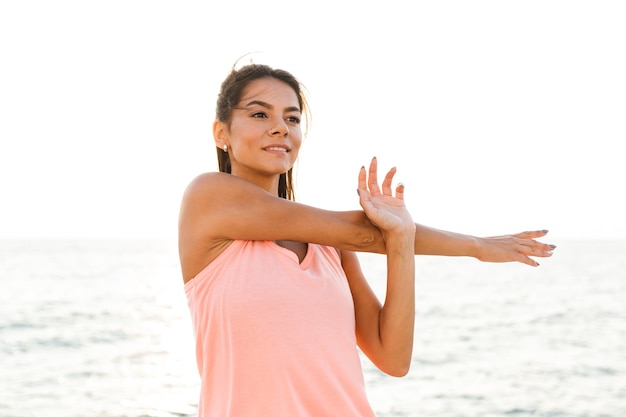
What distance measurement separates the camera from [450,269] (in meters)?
52.4

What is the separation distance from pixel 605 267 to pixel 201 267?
184 feet

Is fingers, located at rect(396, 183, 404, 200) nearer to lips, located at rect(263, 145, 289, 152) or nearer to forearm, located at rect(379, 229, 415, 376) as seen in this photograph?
forearm, located at rect(379, 229, 415, 376)

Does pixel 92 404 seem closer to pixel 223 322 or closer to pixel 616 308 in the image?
pixel 223 322

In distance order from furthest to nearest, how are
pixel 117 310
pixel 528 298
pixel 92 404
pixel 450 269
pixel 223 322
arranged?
pixel 450 269, pixel 528 298, pixel 117 310, pixel 92 404, pixel 223 322

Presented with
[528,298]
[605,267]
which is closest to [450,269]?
[605,267]

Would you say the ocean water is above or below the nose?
below

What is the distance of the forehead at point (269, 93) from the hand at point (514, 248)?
75 cm

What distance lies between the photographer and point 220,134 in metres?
2.59

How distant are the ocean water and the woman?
28.3ft

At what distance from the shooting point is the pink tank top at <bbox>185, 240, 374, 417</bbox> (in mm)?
2164

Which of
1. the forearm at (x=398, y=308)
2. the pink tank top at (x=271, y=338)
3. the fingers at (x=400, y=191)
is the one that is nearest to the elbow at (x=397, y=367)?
the forearm at (x=398, y=308)

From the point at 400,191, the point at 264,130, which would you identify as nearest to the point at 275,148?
the point at 264,130

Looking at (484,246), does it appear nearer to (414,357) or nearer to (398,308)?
(398,308)

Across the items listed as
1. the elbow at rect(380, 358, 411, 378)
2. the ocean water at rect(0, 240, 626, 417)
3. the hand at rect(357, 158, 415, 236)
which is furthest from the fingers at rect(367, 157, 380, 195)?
the ocean water at rect(0, 240, 626, 417)
